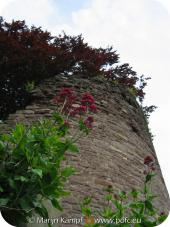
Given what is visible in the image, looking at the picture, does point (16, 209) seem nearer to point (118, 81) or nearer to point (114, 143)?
point (114, 143)

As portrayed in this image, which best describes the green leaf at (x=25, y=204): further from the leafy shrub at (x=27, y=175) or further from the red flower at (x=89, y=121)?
the red flower at (x=89, y=121)

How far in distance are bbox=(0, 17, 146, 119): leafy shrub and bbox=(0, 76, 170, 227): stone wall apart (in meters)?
0.33

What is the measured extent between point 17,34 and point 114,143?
91.3 inches

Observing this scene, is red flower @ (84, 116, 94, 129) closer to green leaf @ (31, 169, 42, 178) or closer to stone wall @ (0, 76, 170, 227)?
green leaf @ (31, 169, 42, 178)

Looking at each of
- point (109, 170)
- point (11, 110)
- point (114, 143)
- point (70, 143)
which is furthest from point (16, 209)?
point (11, 110)

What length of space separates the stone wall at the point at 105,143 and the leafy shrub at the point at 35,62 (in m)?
0.33

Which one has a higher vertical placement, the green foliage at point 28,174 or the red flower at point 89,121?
the red flower at point 89,121

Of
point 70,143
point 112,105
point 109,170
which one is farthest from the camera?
point 112,105

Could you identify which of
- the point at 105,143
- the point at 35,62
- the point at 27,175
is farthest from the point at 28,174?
the point at 35,62

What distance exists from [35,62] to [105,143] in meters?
1.68

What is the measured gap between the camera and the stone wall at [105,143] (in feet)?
17.3

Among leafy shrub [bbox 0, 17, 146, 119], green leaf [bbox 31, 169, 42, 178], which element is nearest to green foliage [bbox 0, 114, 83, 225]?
green leaf [bbox 31, 169, 42, 178]

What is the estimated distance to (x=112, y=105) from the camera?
6418mm

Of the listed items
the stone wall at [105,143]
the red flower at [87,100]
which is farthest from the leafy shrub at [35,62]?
the red flower at [87,100]
